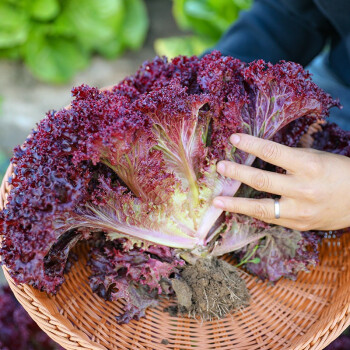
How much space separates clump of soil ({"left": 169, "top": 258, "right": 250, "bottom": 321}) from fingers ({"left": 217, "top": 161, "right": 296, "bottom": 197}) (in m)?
0.45

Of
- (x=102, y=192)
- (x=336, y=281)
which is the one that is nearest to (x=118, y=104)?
(x=102, y=192)

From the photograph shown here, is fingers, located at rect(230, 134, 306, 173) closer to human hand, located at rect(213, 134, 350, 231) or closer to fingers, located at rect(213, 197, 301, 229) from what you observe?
human hand, located at rect(213, 134, 350, 231)

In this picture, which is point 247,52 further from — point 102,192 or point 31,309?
point 31,309

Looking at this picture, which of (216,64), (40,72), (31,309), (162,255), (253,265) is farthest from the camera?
(40,72)

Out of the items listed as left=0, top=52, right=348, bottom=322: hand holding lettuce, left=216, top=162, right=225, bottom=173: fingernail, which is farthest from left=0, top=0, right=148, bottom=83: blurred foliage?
left=216, top=162, right=225, bottom=173: fingernail

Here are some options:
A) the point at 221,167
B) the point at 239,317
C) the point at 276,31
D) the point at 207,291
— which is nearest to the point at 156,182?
the point at 221,167

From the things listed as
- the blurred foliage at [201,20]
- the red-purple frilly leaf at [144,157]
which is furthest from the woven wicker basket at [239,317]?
the blurred foliage at [201,20]

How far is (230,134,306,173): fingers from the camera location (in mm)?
1622

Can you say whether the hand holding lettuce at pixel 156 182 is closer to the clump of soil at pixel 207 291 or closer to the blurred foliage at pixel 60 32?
the clump of soil at pixel 207 291

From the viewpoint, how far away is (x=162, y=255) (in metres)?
1.89

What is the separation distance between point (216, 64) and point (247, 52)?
775mm

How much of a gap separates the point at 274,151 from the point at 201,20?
3010 mm

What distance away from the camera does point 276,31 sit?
2.52m

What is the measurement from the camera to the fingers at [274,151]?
1.62 meters
